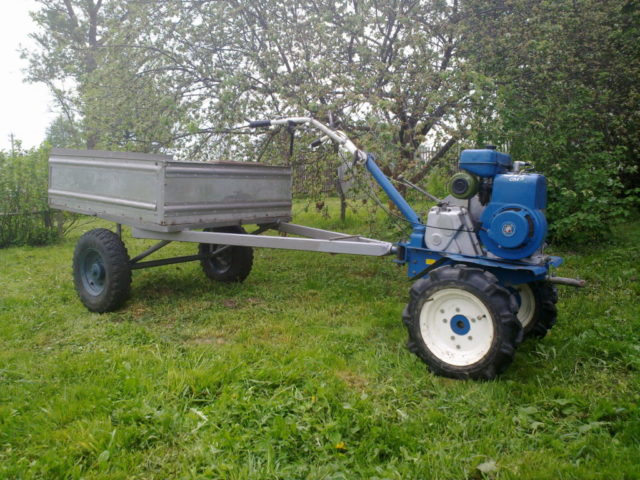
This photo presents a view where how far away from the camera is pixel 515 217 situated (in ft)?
11.8

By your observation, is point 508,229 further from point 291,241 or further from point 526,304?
point 291,241

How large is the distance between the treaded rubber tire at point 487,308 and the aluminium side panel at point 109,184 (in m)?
2.54

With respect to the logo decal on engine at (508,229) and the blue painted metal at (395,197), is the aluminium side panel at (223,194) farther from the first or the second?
the logo decal on engine at (508,229)

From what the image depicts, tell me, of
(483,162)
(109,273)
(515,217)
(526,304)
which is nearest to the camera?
(515,217)

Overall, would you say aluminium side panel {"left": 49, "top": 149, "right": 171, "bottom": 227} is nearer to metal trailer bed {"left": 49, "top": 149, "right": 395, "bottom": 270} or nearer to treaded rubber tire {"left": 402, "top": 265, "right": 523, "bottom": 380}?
metal trailer bed {"left": 49, "top": 149, "right": 395, "bottom": 270}

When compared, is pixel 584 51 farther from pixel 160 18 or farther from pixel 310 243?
pixel 160 18

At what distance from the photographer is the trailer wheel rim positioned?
545 cm

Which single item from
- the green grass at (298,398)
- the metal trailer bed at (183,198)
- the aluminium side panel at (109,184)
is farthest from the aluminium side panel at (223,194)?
the green grass at (298,398)

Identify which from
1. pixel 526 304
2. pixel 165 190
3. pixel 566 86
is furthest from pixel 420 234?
pixel 566 86

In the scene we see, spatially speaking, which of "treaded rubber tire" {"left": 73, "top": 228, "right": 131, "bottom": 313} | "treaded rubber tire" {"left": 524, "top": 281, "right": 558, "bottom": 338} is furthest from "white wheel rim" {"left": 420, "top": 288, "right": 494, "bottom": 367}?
"treaded rubber tire" {"left": 73, "top": 228, "right": 131, "bottom": 313}

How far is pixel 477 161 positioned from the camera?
12.7 feet

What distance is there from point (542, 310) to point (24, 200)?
9413mm

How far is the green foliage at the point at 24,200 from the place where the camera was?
9688 mm

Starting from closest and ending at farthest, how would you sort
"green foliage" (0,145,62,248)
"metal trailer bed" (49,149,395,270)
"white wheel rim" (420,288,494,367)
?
1. "white wheel rim" (420,288,494,367)
2. "metal trailer bed" (49,149,395,270)
3. "green foliage" (0,145,62,248)
